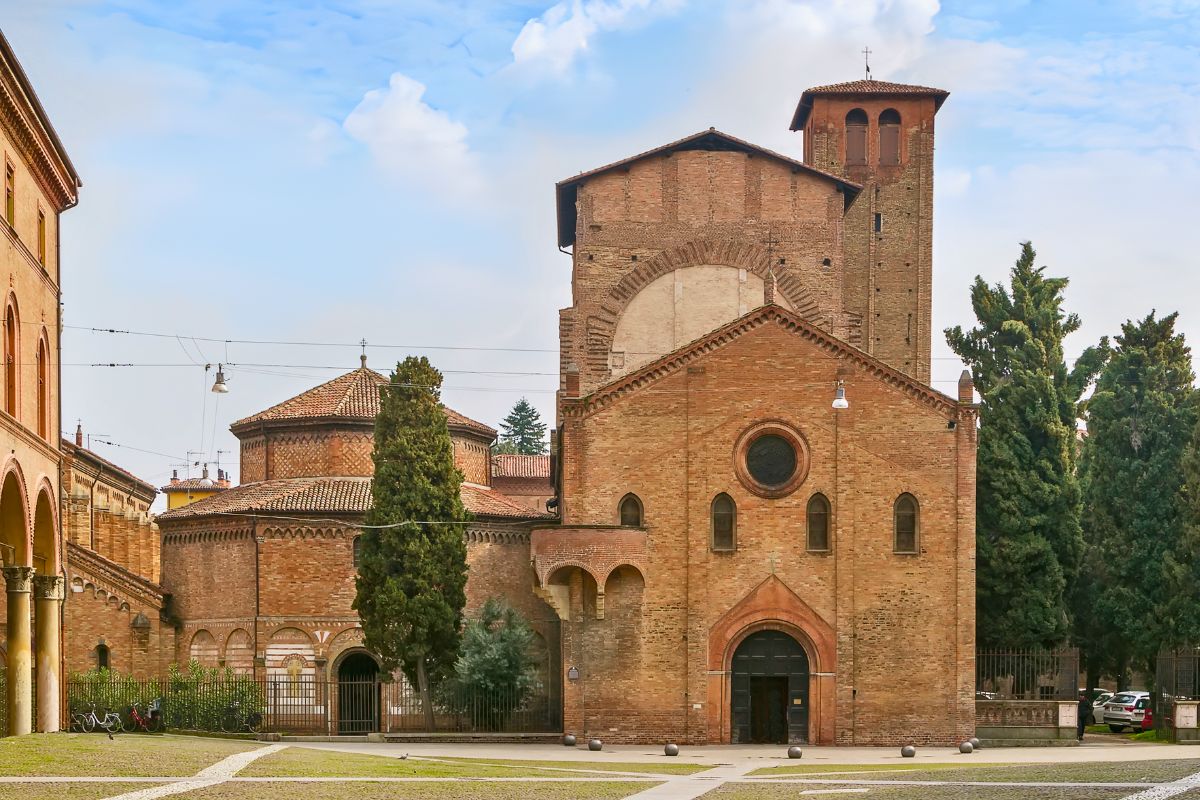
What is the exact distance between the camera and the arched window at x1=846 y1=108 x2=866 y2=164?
5391 centimetres

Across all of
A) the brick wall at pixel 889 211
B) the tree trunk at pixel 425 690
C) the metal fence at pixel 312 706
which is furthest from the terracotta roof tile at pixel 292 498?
the brick wall at pixel 889 211

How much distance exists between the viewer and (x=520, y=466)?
66.6 meters

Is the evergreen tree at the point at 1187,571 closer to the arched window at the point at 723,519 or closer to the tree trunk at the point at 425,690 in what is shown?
the arched window at the point at 723,519

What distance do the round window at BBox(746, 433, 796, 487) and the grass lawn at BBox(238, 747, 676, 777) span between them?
1122 centimetres

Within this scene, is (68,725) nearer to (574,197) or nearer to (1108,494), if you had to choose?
(574,197)

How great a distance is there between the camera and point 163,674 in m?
45.7

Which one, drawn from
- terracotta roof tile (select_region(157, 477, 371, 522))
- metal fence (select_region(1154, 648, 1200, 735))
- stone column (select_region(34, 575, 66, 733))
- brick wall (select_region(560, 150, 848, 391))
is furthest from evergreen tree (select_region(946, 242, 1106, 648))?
stone column (select_region(34, 575, 66, 733))

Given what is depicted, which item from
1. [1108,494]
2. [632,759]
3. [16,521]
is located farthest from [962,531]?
[16,521]

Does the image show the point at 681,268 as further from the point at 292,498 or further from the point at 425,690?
the point at 425,690

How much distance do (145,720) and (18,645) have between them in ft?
34.4

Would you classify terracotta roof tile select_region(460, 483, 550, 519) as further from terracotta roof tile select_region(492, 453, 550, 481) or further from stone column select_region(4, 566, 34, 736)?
stone column select_region(4, 566, 34, 736)

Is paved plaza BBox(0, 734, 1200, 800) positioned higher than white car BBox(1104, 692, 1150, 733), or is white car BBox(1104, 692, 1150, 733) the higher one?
paved plaza BBox(0, 734, 1200, 800)

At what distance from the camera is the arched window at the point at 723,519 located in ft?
127

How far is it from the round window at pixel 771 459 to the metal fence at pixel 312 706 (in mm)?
7860
